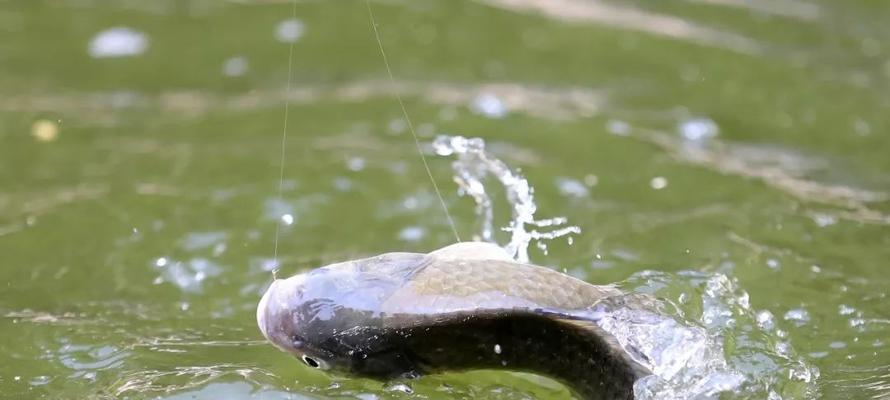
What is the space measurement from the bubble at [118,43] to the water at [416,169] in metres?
0.02

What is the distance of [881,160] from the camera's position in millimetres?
5625

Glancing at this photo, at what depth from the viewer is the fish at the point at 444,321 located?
2633 mm

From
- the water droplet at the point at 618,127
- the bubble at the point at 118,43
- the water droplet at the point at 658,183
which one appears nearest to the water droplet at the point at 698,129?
the water droplet at the point at 618,127

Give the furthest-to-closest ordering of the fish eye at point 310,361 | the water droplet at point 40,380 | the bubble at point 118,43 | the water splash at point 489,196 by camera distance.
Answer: the bubble at point 118,43
the water splash at point 489,196
the water droplet at point 40,380
the fish eye at point 310,361

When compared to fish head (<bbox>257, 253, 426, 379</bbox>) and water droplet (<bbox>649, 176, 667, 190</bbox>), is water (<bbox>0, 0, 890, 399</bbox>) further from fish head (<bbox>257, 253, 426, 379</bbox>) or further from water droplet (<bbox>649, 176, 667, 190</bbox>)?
fish head (<bbox>257, 253, 426, 379</bbox>)

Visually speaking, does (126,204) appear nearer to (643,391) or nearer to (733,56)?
(643,391)

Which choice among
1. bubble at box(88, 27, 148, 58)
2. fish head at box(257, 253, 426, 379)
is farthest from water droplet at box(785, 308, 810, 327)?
bubble at box(88, 27, 148, 58)

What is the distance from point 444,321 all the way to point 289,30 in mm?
5003

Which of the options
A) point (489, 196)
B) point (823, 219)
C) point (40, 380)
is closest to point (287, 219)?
point (489, 196)

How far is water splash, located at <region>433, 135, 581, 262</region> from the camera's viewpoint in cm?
428

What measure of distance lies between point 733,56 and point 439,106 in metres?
2.16

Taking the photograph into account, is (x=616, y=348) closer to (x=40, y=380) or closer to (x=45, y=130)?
(x=40, y=380)

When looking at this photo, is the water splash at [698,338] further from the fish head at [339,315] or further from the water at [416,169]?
the fish head at [339,315]

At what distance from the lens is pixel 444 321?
261cm
